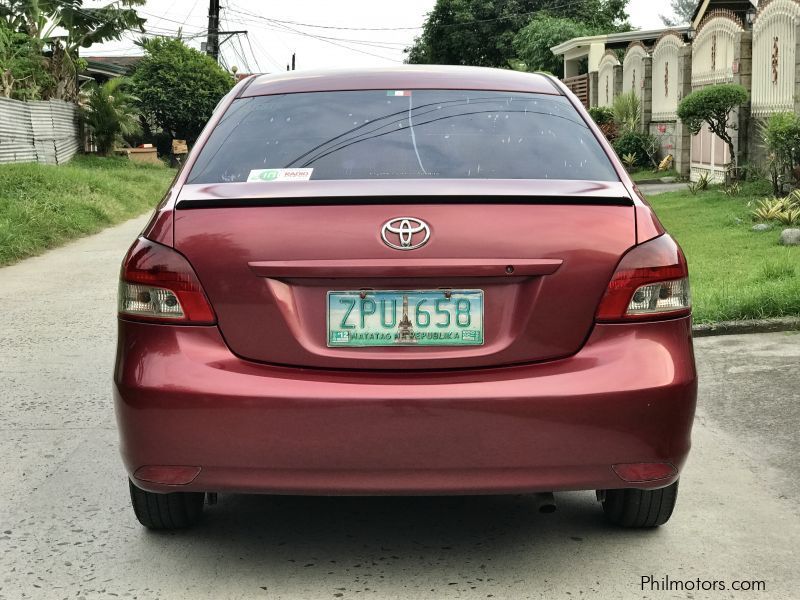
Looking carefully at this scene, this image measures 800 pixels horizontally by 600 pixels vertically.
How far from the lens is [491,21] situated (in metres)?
61.1

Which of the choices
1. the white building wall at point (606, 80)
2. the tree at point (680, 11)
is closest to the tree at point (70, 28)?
the white building wall at point (606, 80)

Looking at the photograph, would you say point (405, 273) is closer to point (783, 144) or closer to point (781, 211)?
point (781, 211)

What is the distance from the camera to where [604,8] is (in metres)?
60.2

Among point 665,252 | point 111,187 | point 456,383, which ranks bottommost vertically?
point 111,187

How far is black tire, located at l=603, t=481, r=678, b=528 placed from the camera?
3.71m

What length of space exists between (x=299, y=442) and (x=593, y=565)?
106 centimetres

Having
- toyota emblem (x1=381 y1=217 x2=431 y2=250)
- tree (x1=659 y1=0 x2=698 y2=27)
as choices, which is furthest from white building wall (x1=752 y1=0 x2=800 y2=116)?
tree (x1=659 y1=0 x2=698 y2=27)

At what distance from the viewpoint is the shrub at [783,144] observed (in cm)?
1421

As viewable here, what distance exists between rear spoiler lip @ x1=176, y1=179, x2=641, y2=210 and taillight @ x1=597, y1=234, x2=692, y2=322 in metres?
0.17

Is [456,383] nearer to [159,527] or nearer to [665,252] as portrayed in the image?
[665,252]

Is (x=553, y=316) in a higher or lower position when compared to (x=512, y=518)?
higher

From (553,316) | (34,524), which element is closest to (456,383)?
(553,316)

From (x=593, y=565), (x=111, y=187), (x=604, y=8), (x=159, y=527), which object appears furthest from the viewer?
(x=604, y=8)

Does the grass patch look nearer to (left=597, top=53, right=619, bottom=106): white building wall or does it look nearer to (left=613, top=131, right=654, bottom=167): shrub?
(left=613, top=131, right=654, bottom=167): shrub
